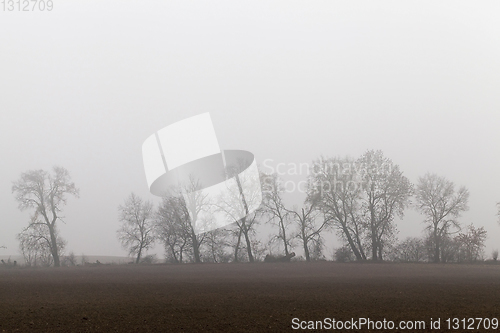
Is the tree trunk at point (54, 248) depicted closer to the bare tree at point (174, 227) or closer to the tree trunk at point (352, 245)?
the bare tree at point (174, 227)

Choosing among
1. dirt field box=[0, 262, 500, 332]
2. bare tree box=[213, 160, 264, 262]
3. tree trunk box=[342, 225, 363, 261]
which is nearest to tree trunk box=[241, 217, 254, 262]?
bare tree box=[213, 160, 264, 262]

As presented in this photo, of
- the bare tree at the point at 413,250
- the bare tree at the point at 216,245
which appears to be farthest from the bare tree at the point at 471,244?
the bare tree at the point at 216,245

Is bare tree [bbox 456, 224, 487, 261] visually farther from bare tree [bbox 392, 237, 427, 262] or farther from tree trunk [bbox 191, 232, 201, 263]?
tree trunk [bbox 191, 232, 201, 263]

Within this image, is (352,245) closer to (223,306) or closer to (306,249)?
(306,249)

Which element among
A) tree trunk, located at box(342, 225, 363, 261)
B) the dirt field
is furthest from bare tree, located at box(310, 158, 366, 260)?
the dirt field

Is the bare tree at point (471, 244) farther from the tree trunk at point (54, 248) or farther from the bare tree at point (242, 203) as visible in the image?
the tree trunk at point (54, 248)

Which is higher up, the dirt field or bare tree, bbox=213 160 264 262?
bare tree, bbox=213 160 264 262

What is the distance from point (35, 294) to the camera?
18734 mm

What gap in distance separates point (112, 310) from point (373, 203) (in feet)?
132

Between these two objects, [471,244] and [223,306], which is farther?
[471,244]

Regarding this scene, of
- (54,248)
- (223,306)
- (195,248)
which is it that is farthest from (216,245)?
(223,306)

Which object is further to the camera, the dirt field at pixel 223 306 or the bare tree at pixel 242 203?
the bare tree at pixel 242 203
